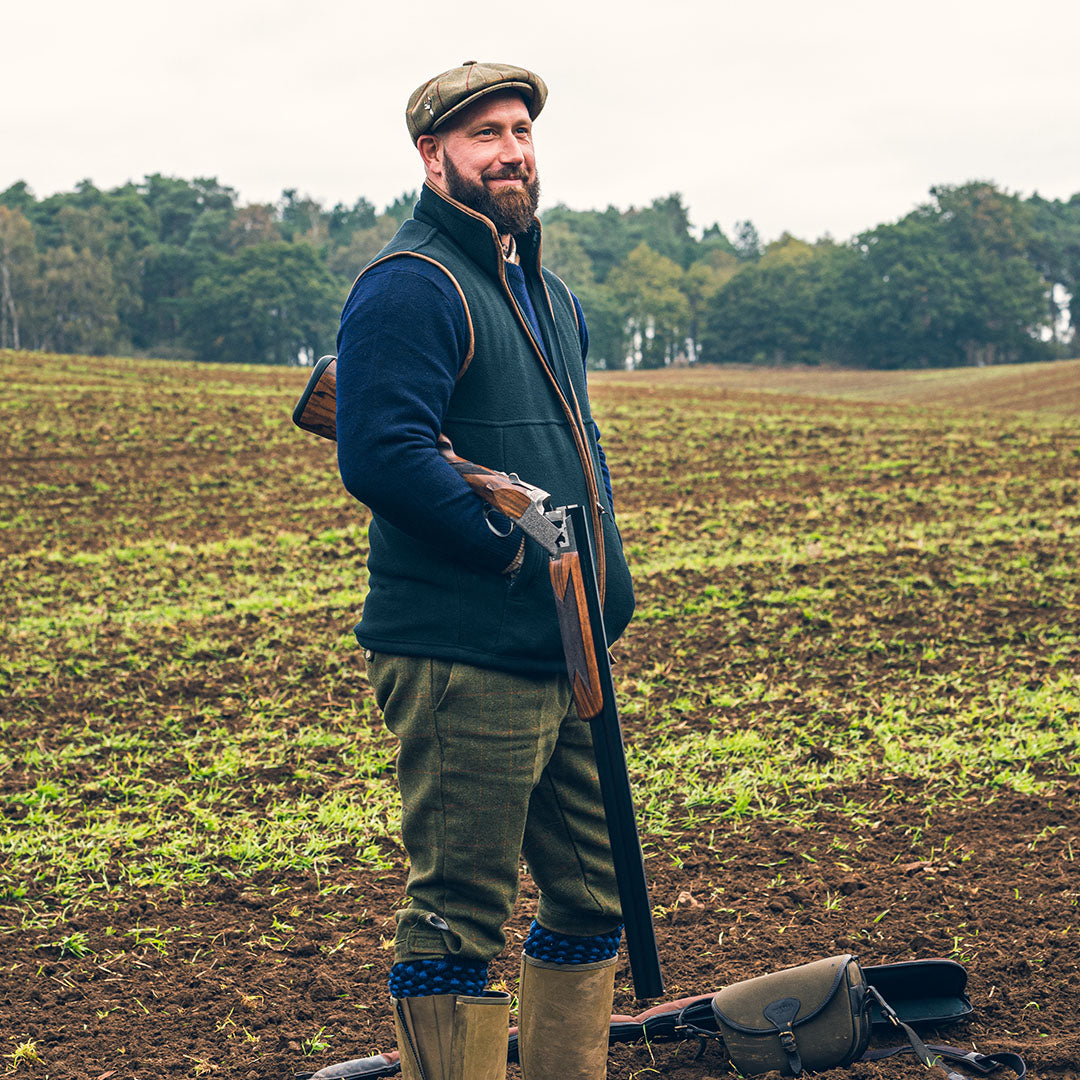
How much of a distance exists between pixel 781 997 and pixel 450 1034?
1.04 meters

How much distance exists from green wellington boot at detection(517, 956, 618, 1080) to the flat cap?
1.83 metres

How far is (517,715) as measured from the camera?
235 centimetres

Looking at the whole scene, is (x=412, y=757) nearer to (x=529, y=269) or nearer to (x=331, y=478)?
(x=529, y=269)

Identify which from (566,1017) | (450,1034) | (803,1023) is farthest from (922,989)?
(450,1034)

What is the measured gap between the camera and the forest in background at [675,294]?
69375 millimetres

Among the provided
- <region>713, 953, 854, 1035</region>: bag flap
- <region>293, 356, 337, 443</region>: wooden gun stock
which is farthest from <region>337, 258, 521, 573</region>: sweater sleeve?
<region>713, 953, 854, 1035</region>: bag flap

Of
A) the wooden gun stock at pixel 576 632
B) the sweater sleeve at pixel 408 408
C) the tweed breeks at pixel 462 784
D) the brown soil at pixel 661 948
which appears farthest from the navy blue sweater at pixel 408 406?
the brown soil at pixel 661 948

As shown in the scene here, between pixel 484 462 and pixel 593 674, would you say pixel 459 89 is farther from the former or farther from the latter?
pixel 593 674

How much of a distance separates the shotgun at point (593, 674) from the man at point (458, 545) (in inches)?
1.7

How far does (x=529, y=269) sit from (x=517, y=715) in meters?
0.98

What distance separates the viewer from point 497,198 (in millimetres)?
2400

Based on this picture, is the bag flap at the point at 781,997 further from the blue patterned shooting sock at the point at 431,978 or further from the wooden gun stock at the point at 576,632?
the wooden gun stock at the point at 576,632

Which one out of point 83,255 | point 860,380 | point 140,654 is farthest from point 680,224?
point 140,654

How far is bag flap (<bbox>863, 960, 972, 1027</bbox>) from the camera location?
317cm
